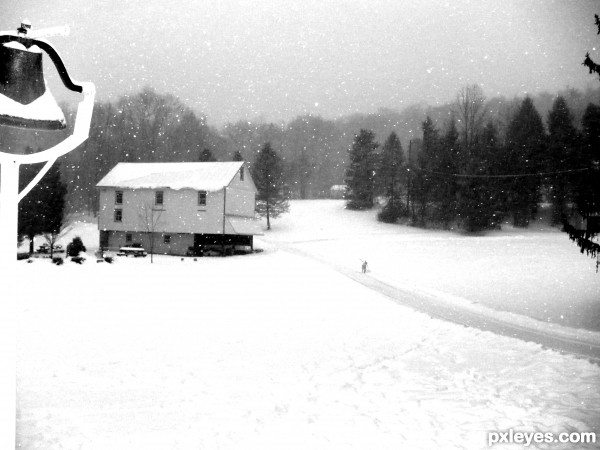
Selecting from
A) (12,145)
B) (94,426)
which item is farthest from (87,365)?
(12,145)

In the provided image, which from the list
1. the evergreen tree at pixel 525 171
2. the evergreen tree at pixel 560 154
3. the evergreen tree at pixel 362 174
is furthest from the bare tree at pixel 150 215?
the evergreen tree at pixel 560 154

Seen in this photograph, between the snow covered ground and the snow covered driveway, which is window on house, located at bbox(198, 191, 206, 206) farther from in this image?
the snow covered driveway

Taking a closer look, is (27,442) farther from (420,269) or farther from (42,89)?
(420,269)

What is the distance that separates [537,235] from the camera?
48625 millimetres

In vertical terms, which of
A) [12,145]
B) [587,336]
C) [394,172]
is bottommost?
[587,336]

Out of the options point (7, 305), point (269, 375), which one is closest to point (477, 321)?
point (269, 375)

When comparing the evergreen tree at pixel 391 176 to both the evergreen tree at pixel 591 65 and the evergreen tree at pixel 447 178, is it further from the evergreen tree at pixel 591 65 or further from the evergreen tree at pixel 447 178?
the evergreen tree at pixel 591 65

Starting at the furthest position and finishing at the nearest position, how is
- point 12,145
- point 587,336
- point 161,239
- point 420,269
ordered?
point 161,239 < point 420,269 < point 587,336 < point 12,145

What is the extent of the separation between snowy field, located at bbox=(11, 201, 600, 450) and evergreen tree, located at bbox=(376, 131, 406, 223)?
3928cm

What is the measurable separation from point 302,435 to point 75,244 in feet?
103

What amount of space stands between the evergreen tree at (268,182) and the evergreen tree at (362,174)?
35.3 ft

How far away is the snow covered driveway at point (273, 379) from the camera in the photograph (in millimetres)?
5992

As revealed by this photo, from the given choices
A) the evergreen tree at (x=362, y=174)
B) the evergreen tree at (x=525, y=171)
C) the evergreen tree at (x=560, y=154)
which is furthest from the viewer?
the evergreen tree at (x=362, y=174)

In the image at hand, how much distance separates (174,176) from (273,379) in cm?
3474
